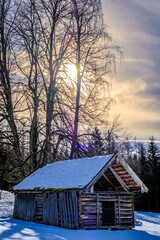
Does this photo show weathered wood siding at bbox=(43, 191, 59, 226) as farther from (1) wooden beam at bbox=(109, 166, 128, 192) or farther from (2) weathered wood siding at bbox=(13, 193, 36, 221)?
(1) wooden beam at bbox=(109, 166, 128, 192)

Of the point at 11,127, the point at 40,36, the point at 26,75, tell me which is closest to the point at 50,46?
the point at 40,36

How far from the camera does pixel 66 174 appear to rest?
1711 cm

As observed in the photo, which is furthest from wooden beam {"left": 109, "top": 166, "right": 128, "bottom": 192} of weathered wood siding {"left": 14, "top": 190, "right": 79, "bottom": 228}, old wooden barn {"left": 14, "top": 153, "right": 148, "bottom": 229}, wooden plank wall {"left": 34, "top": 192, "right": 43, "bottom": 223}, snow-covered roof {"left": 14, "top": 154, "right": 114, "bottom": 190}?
wooden plank wall {"left": 34, "top": 192, "right": 43, "bottom": 223}

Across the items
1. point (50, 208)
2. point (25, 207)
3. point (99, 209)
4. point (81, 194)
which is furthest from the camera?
point (25, 207)

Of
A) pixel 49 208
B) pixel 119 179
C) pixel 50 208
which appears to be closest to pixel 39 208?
pixel 49 208

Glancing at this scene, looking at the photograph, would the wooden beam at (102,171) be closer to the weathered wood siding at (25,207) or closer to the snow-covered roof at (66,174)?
the snow-covered roof at (66,174)

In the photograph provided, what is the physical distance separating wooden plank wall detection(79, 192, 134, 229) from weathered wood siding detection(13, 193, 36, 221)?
4.14 metres

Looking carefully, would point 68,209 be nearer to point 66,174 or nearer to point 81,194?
point 81,194

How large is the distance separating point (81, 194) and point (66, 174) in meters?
2.33

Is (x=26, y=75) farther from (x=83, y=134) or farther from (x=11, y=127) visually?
(x=83, y=134)

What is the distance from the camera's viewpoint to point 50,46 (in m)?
21.8

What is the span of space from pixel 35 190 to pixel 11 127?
578 cm

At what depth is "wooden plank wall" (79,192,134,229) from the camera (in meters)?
15.1

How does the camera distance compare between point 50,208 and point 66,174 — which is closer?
point 50,208
